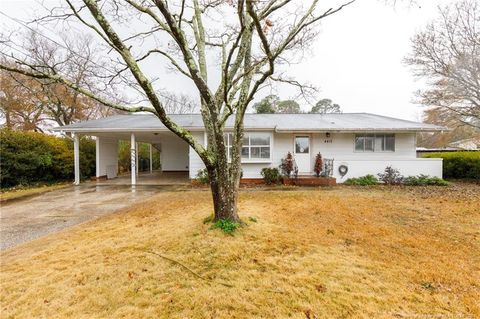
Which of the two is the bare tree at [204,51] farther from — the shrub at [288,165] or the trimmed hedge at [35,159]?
the trimmed hedge at [35,159]

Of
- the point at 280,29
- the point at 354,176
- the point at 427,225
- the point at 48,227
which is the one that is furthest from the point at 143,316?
the point at 354,176

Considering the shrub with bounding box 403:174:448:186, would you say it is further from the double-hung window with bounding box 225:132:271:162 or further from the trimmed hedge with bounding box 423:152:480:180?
the double-hung window with bounding box 225:132:271:162

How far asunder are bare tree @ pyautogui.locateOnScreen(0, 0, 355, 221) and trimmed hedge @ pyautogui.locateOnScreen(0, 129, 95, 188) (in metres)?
8.48

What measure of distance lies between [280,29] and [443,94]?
14.3m

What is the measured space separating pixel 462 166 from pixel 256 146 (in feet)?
36.3

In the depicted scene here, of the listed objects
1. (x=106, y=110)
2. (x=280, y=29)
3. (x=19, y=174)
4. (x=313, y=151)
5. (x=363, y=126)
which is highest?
(x=106, y=110)

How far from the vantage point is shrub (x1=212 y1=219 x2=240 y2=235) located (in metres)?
4.14

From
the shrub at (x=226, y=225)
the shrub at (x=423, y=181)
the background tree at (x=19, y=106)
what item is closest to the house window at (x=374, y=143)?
the shrub at (x=423, y=181)

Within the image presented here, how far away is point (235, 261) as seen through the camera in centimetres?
327

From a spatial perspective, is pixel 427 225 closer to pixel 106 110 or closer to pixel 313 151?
pixel 313 151

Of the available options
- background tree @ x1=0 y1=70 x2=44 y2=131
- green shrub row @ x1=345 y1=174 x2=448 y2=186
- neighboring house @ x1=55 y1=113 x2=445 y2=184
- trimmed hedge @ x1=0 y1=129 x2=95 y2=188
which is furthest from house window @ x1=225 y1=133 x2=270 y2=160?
background tree @ x1=0 y1=70 x2=44 y2=131

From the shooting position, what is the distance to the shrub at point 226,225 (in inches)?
163

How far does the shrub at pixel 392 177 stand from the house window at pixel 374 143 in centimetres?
164

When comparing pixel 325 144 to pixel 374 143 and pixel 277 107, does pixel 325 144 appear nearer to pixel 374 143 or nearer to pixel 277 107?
pixel 374 143
